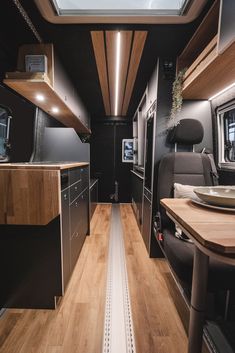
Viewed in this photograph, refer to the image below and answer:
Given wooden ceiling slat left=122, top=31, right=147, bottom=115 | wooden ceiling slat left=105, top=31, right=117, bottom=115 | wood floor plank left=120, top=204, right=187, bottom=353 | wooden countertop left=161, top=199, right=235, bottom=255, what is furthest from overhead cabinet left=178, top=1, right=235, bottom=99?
wood floor plank left=120, top=204, right=187, bottom=353

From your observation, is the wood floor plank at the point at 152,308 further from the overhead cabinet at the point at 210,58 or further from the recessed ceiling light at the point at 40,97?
the recessed ceiling light at the point at 40,97

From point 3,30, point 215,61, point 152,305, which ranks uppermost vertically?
point 3,30

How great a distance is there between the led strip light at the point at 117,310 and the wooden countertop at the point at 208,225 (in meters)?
0.96

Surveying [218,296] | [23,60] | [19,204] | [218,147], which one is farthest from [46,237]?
[218,147]

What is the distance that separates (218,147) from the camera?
222 cm

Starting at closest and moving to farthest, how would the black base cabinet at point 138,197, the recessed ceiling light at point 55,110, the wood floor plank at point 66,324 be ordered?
the wood floor plank at point 66,324
the recessed ceiling light at point 55,110
the black base cabinet at point 138,197

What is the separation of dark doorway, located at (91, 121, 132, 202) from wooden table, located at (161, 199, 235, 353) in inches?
175

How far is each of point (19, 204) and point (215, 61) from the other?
1719 millimetres

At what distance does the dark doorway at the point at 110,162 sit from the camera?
5.39m

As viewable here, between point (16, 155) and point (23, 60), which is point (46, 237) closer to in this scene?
point (16, 155)

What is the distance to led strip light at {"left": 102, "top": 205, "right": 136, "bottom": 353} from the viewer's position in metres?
1.25

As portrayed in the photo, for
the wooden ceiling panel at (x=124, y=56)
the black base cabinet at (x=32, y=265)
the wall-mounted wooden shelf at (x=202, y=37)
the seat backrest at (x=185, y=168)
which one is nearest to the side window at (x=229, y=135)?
the seat backrest at (x=185, y=168)

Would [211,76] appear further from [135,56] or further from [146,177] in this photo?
[146,177]

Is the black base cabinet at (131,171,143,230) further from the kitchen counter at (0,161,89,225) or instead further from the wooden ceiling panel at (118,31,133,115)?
the kitchen counter at (0,161,89,225)
